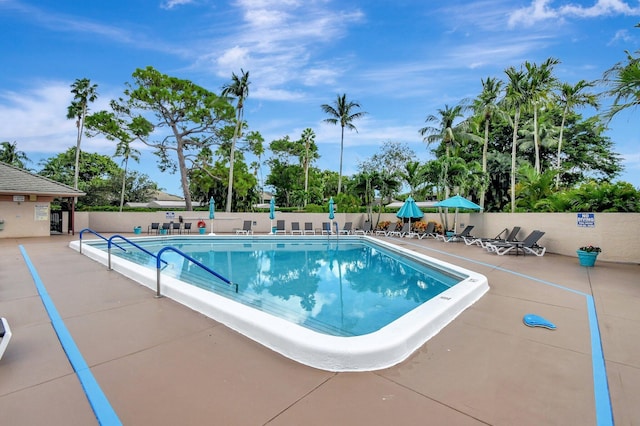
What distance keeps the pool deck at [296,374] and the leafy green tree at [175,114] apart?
2088cm

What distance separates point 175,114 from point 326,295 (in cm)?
2173

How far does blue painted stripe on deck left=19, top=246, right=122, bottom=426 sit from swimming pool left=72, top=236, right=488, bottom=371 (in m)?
1.42

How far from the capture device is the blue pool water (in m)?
5.59

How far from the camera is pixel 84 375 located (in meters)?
2.71

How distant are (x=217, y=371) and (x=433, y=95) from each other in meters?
25.3

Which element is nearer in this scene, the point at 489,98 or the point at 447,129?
the point at 489,98

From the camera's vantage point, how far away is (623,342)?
3.61 metres

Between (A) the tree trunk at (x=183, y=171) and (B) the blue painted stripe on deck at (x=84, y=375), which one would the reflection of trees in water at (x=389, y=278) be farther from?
(A) the tree trunk at (x=183, y=171)

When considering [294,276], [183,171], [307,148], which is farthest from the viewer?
[307,148]

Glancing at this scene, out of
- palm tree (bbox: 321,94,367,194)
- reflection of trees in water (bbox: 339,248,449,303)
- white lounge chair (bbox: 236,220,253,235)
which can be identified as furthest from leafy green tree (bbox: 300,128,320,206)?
reflection of trees in water (bbox: 339,248,449,303)

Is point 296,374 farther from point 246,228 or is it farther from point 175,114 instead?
point 175,114

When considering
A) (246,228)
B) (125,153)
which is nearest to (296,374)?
(246,228)

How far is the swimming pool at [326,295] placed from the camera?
10.2 ft

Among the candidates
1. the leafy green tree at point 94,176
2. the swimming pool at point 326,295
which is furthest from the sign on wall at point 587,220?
the leafy green tree at point 94,176
